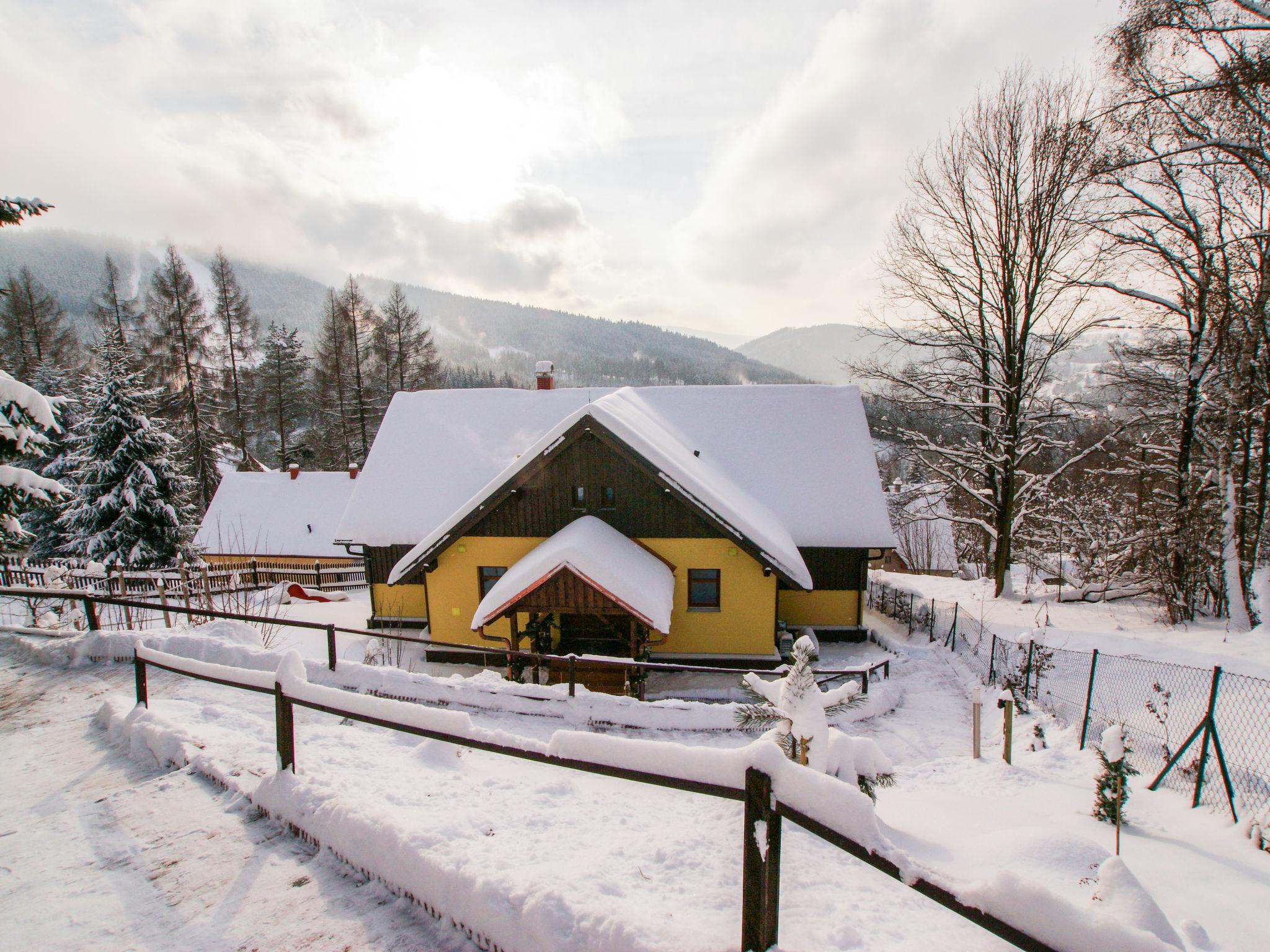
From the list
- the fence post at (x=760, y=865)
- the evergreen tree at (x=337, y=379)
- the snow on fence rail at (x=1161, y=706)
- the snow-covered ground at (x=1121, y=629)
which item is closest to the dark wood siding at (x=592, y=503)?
the snow on fence rail at (x=1161, y=706)

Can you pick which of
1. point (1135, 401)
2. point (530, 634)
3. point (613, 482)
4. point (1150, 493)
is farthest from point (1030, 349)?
point (530, 634)

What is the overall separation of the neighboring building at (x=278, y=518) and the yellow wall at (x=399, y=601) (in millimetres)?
11338

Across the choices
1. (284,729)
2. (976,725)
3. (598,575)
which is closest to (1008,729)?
(976,725)

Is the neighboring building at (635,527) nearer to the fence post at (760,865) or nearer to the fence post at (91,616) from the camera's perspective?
the fence post at (91,616)

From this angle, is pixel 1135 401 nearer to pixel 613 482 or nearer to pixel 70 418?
pixel 613 482

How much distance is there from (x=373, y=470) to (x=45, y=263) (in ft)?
563

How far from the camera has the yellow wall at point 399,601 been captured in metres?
15.9

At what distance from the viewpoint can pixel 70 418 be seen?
27.9m

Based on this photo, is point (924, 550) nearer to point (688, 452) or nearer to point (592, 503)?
point (688, 452)

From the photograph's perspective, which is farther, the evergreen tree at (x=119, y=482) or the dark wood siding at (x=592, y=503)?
the evergreen tree at (x=119, y=482)

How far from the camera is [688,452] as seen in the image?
54.0 feet

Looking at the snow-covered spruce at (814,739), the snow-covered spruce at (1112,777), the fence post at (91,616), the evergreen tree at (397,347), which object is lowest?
the snow-covered spruce at (1112,777)

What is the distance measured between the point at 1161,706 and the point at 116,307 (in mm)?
49730

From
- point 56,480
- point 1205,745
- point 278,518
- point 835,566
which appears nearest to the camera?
point 1205,745
